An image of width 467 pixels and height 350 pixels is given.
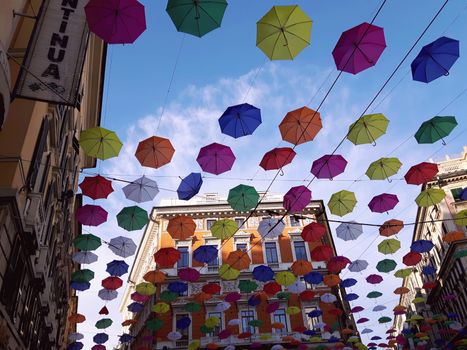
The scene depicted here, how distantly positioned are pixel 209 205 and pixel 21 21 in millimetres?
25814

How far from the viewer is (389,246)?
1795 cm

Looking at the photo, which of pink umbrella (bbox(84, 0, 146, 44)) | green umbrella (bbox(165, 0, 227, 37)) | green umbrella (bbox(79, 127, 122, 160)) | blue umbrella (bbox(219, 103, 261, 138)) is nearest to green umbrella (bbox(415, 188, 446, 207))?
blue umbrella (bbox(219, 103, 261, 138))

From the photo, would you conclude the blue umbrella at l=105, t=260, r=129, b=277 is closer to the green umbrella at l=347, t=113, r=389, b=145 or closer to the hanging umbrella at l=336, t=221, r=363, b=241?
the hanging umbrella at l=336, t=221, r=363, b=241

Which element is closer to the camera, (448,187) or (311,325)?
(311,325)

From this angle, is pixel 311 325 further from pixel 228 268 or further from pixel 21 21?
pixel 21 21

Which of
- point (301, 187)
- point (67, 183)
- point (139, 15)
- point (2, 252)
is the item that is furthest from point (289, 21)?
point (67, 183)

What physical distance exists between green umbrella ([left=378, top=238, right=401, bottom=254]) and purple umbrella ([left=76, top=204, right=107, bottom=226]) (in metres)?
12.4

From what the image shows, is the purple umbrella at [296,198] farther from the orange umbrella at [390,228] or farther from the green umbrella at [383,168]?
the orange umbrella at [390,228]

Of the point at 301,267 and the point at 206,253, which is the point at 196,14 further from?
the point at 301,267

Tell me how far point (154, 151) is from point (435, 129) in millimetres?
8114

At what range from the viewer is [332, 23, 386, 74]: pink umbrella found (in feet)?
26.5

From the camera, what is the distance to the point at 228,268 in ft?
61.4

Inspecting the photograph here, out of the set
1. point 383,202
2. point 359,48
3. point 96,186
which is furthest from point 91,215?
point 383,202

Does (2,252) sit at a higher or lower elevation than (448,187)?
lower
